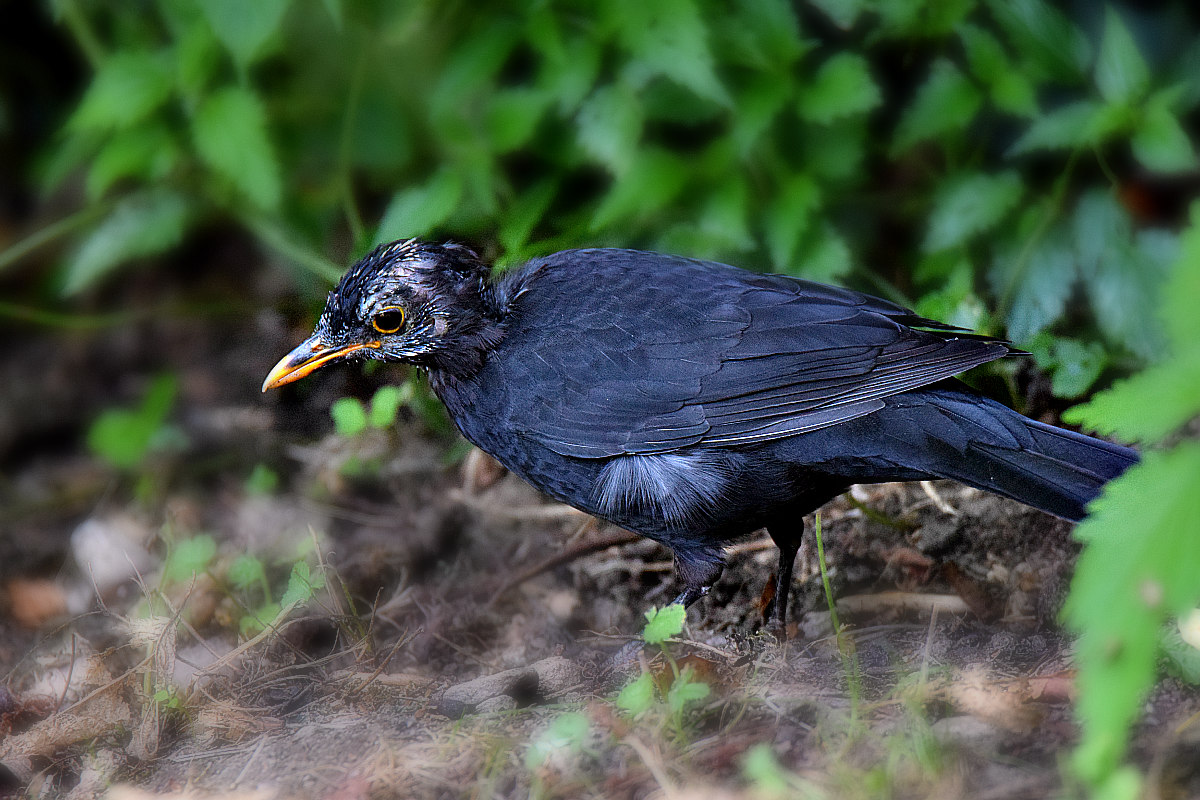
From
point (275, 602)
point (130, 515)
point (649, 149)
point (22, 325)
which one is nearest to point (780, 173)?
point (649, 149)

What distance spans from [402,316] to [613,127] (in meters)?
1.12

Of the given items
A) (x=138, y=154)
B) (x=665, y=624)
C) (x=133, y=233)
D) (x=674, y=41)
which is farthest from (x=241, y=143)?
(x=665, y=624)

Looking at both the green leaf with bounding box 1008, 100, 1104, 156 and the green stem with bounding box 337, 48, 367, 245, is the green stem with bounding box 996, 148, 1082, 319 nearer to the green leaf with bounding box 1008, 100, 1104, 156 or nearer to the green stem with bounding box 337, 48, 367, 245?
the green leaf with bounding box 1008, 100, 1104, 156

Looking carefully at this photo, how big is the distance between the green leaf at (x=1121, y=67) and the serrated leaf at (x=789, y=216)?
1100mm

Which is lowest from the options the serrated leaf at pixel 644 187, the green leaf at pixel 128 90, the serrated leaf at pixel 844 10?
the serrated leaf at pixel 644 187

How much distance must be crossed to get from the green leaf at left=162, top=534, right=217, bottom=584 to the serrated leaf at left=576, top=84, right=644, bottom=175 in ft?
7.07

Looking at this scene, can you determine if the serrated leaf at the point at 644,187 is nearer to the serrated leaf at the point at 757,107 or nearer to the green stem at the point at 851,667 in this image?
the serrated leaf at the point at 757,107

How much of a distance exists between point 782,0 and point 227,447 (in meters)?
3.42

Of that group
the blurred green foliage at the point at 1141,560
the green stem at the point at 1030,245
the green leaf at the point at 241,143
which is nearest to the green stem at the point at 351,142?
the green leaf at the point at 241,143

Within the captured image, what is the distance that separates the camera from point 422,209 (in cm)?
401

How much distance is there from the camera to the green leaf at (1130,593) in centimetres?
185

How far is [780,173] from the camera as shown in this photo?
4.18 metres

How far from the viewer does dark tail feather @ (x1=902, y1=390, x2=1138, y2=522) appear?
110 inches

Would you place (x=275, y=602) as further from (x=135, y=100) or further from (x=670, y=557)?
(x=135, y=100)
